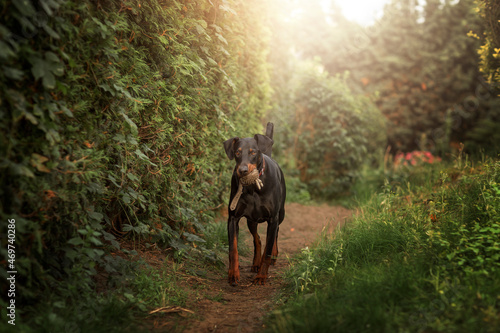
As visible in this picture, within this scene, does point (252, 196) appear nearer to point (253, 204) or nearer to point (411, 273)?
point (253, 204)

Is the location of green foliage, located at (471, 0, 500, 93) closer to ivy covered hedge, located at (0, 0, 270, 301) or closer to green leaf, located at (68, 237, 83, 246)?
ivy covered hedge, located at (0, 0, 270, 301)

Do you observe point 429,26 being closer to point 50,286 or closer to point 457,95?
point 457,95

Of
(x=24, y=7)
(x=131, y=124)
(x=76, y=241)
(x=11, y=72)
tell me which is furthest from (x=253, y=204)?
(x=24, y=7)

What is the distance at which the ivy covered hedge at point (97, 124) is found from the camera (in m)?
2.27

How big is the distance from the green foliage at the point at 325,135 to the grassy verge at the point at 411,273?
195 inches

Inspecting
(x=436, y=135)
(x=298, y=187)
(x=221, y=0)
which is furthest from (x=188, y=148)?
(x=436, y=135)

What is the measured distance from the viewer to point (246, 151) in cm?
400

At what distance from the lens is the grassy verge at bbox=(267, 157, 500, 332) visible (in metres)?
2.33

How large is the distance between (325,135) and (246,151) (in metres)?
5.53

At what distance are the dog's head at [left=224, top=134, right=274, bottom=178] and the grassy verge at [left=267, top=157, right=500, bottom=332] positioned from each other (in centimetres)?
109

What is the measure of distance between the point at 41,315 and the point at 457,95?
620 inches

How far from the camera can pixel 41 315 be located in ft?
7.89

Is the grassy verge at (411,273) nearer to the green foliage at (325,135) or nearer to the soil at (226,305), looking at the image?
the soil at (226,305)

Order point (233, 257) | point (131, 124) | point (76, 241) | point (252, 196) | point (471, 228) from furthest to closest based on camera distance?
point (252, 196) < point (233, 257) < point (471, 228) < point (131, 124) < point (76, 241)
